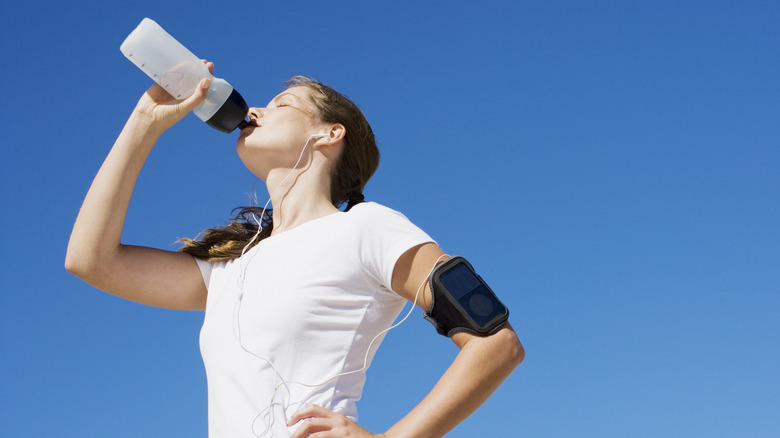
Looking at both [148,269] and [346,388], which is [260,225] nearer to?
[148,269]

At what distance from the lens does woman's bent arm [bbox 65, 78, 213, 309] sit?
10.5ft

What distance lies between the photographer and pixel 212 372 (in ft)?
9.52

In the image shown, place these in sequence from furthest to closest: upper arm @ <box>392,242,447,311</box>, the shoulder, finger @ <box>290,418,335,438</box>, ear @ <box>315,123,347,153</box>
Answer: ear @ <box>315,123,347,153</box> → the shoulder → upper arm @ <box>392,242,447,311</box> → finger @ <box>290,418,335,438</box>

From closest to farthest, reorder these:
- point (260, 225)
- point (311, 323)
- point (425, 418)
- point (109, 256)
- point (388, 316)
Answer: point (425, 418) → point (311, 323) → point (388, 316) → point (109, 256) → point (260, 225)

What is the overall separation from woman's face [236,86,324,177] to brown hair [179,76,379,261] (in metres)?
0.09

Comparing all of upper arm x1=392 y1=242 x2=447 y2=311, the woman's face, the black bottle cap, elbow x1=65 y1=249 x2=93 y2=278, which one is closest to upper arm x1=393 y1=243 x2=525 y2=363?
upper arm x1=392 y1=242 x2=447 y2=311

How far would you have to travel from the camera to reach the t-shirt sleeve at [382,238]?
2711 mm

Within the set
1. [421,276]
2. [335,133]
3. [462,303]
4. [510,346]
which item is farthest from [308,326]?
[335,133]

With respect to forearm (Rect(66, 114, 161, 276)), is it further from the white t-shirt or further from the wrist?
the white t-shirt

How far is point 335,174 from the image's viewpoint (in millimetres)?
3471

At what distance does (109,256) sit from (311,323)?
1.07 m

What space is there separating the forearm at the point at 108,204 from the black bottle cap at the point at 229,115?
0.30 m

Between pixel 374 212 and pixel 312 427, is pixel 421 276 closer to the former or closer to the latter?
pixel 374 212

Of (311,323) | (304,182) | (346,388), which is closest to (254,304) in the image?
(311,323)
